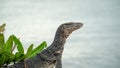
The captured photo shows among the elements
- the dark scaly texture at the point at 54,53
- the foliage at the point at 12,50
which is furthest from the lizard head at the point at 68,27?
the foliage at the point at 12,50

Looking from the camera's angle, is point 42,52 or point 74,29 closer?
point 42,52

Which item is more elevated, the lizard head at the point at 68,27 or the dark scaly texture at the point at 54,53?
the lizard head at the point at 68,27

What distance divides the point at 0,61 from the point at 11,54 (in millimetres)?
297

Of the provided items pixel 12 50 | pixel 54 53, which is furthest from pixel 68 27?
pixel 12 50

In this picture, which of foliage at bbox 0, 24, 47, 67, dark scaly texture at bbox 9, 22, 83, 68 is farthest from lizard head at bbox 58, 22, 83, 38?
foliage at bbox 0, 24, 47, 67

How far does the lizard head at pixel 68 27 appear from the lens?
7.59 m

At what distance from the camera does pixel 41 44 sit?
7.57 metres

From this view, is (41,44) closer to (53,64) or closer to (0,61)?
(53,64)

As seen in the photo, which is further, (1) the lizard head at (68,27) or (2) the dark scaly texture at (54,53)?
(1) the lizard head at (68,27)

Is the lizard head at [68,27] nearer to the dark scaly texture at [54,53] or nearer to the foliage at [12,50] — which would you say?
the dark scaly texture at [54,53]

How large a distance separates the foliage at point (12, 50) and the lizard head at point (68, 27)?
0.56 m

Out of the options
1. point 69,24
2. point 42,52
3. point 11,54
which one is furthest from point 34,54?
point 69,24

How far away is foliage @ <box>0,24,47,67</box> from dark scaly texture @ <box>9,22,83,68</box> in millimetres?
168

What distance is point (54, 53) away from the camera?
285 inches
